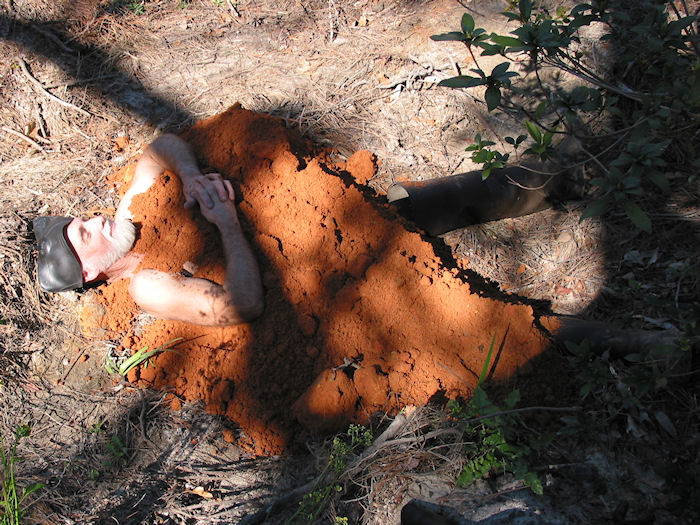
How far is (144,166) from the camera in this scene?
3.17m

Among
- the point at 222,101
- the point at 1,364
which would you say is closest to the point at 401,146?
the point at 222,101

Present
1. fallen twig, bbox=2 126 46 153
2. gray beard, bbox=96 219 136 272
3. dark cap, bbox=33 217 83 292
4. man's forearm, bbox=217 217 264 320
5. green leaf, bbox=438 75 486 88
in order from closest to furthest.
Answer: green leaf, bbox=438 75 486 88, man's forearm, bbox=217 217 264 320, dark cap, bbox=33 217 83 292, gray beard, bbox=96 219 136 272, fallen twig, bbox=2 126 46 153

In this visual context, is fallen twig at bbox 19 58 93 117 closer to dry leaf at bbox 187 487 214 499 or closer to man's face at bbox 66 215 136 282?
man's face at bbox 66 215 136 282

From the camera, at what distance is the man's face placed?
2764 mm

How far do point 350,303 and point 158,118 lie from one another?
2.54 metres

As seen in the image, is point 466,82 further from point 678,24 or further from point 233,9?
point 233,9

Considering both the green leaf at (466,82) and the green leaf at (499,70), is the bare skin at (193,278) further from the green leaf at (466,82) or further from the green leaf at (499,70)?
the green leaf at (499,70)

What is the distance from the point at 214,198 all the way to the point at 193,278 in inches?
18.4

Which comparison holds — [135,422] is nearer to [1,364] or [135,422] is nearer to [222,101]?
[1,364]

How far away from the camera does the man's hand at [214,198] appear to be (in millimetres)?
2752

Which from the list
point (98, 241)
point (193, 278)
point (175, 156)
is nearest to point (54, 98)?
point (175, 156)

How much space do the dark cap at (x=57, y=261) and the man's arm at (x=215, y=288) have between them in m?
0.31

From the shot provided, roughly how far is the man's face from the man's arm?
0.22 m

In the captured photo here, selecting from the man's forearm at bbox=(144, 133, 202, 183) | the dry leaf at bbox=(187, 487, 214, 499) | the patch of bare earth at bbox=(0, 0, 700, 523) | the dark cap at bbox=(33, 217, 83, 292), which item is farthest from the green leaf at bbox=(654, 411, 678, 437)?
the dark cap at bbox=(33, 217, 83, 292)
